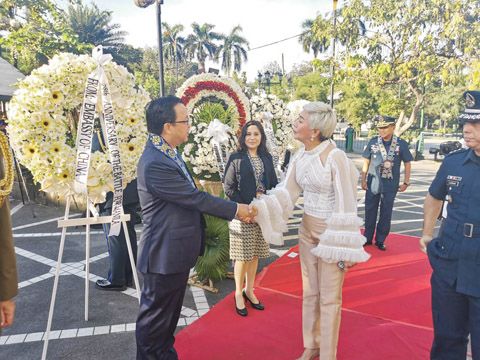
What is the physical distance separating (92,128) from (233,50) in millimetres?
60927

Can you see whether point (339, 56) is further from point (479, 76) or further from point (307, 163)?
point (307, 163)

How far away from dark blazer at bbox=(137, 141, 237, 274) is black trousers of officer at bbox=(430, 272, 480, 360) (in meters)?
1.75

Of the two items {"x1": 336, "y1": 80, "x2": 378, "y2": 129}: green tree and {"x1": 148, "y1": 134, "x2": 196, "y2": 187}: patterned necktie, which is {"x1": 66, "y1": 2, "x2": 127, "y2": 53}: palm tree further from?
{"x1": 148, "y1": 134, "x2": 196, "y2": 187}: patterned necktie

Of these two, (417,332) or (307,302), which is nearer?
(307,302)

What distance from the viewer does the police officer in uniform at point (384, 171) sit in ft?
19.4

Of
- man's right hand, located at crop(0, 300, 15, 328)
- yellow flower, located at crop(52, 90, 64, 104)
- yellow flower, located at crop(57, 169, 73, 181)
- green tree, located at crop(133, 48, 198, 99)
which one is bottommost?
man's right hand, located at crop(0, 300, 15, 328)

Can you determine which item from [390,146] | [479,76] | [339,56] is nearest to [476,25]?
[339,56]

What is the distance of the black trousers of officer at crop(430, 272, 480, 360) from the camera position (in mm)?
2400

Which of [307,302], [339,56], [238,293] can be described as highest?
[339,56]

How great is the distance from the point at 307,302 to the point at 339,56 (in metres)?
16.3

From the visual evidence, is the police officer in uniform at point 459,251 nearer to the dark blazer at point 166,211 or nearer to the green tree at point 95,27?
the dark blazer at point 166,211

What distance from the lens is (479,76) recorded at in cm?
689

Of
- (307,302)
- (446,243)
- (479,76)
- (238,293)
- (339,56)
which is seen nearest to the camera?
(446,243)

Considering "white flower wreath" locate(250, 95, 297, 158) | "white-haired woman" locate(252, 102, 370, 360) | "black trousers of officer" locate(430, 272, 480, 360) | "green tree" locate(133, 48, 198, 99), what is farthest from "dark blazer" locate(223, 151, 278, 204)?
"green tree" locate(133, 48, 198, 99)
